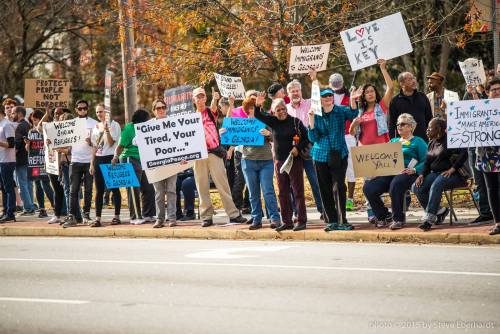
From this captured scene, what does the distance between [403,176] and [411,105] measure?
4.69 feet

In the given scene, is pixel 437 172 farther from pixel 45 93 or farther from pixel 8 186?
pixel 8 186

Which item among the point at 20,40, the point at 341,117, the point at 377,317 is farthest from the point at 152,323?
the point at 20,40

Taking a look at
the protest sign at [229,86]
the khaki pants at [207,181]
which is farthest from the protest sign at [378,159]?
the protest sign at [229,86]

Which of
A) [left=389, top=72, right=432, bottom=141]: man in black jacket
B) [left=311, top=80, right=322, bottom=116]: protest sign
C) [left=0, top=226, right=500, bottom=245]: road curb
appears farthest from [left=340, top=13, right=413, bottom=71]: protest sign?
[left=0, top=226, right=500, bottom=245]: road curb

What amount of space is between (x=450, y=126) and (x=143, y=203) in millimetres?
6304

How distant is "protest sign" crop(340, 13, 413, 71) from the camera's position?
47.2 feet

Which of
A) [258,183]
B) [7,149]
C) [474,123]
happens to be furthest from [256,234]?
[7,149]

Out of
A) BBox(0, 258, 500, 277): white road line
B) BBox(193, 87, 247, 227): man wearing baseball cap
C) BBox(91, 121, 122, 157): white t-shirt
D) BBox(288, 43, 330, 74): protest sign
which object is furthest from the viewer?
BBox(91, 121, 122, 157): white t-shirt

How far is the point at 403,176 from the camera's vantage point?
1390 cm

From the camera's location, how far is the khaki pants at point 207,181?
15.9m

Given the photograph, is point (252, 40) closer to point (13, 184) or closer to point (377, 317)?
point (13, 184)

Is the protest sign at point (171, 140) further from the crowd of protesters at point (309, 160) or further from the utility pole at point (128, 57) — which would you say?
the utility pole at point (128, 57)

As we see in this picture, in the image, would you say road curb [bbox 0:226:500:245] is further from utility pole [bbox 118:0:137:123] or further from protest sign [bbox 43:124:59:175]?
utility pole [bbox 118:0:137:123]

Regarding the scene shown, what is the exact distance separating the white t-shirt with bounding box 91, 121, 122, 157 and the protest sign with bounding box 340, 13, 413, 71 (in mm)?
4877
